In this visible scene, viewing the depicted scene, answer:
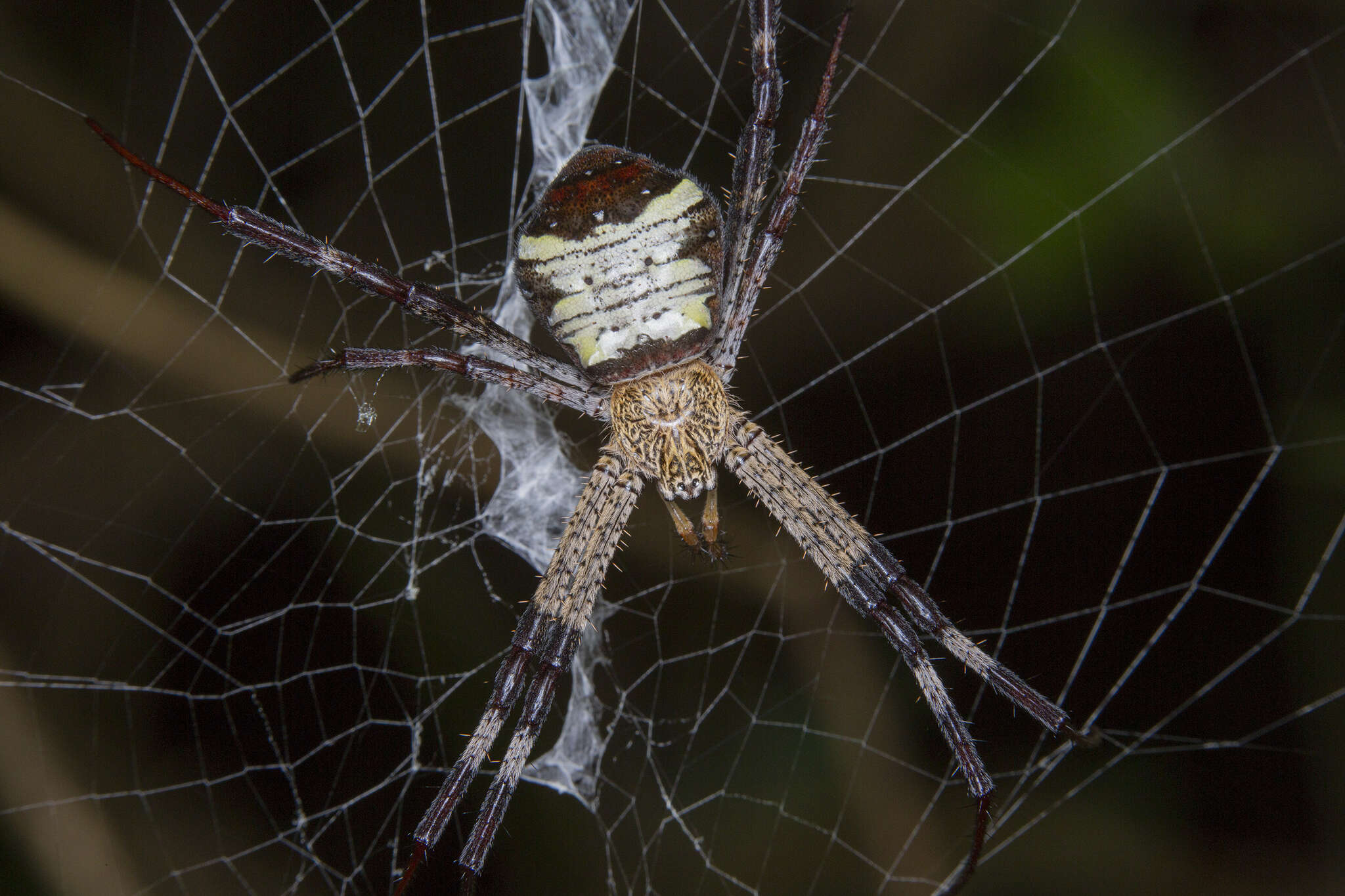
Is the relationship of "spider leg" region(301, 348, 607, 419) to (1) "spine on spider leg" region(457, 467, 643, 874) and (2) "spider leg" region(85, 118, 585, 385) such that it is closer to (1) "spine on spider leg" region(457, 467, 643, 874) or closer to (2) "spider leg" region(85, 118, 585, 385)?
(2) "spider leg" region(85, 118, 585, 385)

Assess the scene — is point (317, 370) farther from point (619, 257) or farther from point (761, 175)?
point (761, 175)

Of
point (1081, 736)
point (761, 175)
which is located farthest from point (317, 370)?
point (1081, 736)

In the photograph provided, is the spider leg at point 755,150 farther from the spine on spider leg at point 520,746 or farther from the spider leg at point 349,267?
the spine on spider leg at point 520,746

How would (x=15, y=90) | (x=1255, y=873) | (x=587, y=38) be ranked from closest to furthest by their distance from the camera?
(x=15, y=90) → (x=1255, y=873) → (x=587, y=38)

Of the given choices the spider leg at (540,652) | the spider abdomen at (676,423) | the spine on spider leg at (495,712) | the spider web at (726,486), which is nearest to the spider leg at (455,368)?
the spider abdomen at (676,423)

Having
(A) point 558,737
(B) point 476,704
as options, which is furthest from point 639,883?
(B) point 476,704

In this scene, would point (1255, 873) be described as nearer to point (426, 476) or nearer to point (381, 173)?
point (426, 476)

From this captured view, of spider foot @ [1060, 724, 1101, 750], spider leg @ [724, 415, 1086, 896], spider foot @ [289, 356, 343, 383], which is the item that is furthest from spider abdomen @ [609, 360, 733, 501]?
spider foot @ [1060, 724, 1101, 750]

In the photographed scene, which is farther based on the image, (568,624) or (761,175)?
(568,624)
